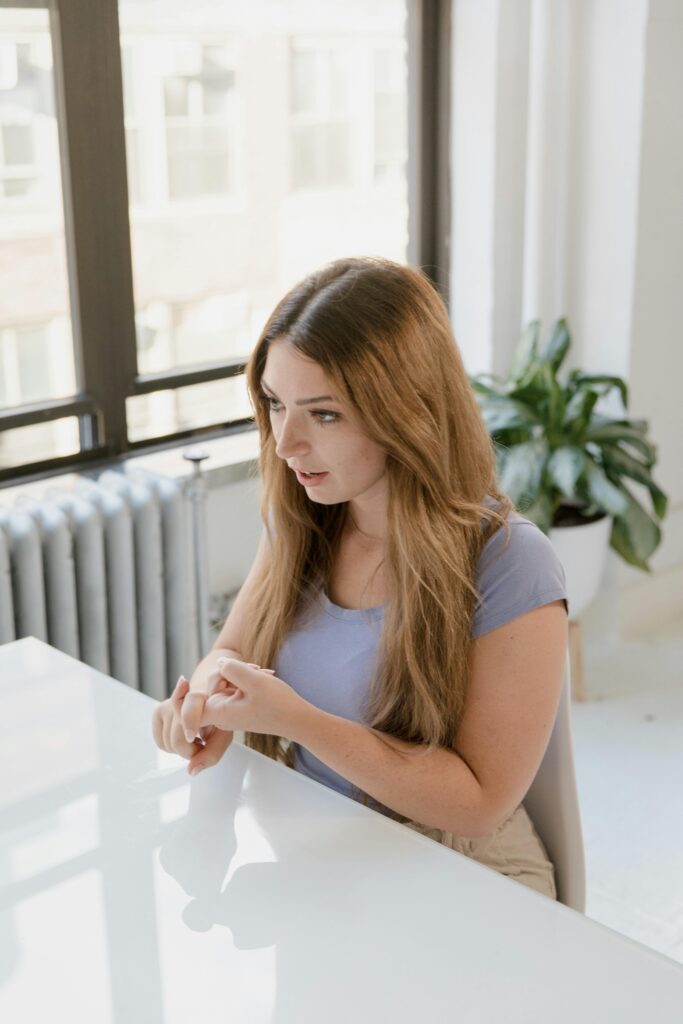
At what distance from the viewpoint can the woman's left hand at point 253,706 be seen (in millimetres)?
1217

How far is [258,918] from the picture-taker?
1032 mm

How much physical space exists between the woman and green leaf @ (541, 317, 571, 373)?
1665mm

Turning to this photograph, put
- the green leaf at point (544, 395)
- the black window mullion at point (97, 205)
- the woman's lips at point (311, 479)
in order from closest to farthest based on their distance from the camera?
the woman's lips at point (311, 479) → the black window mullion at point (97, 205) → the green leaf at point (544, 395)

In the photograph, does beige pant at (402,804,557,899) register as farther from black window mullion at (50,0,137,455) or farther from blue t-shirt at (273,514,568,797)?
black window mullion at (50,0,137,455)

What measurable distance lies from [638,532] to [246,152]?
50.6 inches

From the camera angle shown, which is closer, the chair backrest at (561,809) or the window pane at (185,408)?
the chair backrest at (561,809)

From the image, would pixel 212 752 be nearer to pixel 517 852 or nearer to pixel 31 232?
pixel 517 852

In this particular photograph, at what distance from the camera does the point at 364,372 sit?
4.04ft

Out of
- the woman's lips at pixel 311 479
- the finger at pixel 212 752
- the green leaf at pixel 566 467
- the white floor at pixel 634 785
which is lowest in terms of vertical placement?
the white floor at pixel 634 785

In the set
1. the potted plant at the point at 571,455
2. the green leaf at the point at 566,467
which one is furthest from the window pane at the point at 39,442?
the green leaf at the point at 566,467

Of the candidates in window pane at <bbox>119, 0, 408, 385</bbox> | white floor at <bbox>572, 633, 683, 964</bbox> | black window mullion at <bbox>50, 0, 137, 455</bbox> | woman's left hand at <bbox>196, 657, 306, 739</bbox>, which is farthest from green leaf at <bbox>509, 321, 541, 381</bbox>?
woman's left hand at <bbox>196, 657, 306, 739</bbox>

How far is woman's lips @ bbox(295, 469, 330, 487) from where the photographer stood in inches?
51.9

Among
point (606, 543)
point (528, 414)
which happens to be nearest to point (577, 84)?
point (528, 414)

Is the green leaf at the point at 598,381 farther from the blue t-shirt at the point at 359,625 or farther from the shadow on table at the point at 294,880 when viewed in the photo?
the shadow on table at the point at 294,880
